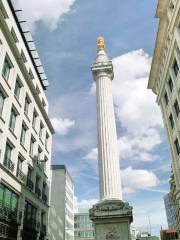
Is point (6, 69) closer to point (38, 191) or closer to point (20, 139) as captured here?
point (20, 139)

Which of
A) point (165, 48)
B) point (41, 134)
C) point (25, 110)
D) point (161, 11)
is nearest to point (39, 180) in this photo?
point (41, 134)

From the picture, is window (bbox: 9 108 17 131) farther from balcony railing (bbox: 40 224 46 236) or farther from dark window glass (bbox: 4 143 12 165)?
balcony railing (bbox: 40 224 46 236)

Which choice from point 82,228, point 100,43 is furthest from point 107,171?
point 82,228

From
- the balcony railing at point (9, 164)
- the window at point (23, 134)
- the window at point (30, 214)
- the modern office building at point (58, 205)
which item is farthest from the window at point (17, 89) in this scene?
the modern office building at point (58, 205)

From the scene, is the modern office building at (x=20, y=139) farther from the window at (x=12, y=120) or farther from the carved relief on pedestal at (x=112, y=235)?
the carved relief on pedestal at (x=112, y=235)

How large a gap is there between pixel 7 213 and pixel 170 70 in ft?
80.6

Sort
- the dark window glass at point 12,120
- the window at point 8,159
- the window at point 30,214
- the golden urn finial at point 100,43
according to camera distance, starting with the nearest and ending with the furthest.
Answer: the window at point 8,159, the dark window glass at point 12,120, the window at point 30,214, the golden urn finial at point 100,43

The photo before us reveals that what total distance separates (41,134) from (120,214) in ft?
64.1

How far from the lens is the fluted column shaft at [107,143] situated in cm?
2855

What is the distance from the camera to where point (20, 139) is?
30.3m

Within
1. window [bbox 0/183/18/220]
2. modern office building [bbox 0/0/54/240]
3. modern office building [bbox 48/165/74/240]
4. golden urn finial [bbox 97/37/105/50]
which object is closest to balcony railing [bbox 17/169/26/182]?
modern office building [bbox 0/0/54/240]

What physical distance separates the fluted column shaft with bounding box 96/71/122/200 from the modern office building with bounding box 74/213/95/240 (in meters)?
91.9

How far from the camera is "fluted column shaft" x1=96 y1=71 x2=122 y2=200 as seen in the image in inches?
1124

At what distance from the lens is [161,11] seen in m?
31.5
